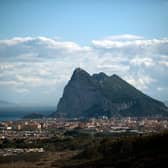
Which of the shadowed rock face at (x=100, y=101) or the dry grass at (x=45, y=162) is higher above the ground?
the shadowed rock face at (x=100, y=101)

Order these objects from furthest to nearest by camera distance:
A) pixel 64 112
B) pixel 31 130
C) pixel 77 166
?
pixel 64 112, pixel 31 130, pixel 77 166

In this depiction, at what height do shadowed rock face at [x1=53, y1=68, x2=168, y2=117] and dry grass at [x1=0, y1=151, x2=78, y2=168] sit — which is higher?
shadowed rock face at [x1=53, y1=68, x2=168, y2=117]

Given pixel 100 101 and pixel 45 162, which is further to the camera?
pixel 100 101

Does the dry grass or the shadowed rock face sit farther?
the shadowed rock face

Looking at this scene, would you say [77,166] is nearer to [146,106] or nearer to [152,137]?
[152,137]

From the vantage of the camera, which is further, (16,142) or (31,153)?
(16,142)

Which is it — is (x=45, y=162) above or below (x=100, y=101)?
below

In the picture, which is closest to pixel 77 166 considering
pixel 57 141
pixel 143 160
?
pixel 143 160

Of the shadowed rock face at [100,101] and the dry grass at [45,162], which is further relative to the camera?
the shadowed rock face at [100,101]
